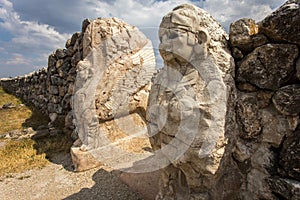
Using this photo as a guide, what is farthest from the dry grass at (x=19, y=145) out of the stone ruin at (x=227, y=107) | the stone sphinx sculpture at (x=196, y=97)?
the stone sphinx sculpture at (x=196, y=97)

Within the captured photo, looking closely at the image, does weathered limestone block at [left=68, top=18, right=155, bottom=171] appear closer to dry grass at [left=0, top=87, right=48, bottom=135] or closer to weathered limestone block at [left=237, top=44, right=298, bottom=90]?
weathered limestone block at [left=237, top=44, right=298, bottom=90]

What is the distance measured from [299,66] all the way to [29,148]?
6.19 metres

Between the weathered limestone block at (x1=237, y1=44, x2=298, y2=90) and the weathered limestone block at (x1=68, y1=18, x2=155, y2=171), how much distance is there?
11.1 feet

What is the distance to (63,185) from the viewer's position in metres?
4.15

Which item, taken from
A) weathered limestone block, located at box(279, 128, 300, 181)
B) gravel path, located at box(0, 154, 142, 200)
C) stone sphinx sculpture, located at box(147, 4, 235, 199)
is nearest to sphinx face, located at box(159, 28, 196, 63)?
stone sphinx sculpture, located at box(147, 4, 235, 199)

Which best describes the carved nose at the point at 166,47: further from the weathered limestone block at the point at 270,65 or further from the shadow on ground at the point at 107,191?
the shadow on ground at the point at 107,191

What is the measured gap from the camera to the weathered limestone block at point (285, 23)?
178 cm

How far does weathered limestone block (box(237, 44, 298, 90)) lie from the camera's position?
1850 millimetres

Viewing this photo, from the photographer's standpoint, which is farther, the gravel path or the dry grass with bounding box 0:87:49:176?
the dry grass with bounding box 0:87:49:176

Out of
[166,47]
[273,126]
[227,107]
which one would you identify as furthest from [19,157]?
[273,126]

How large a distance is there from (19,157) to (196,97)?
5.16 meters

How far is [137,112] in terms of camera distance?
544 centimetres

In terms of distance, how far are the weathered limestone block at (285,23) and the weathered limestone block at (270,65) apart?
0.24ft

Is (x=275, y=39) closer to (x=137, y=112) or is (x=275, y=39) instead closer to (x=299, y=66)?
(x=299, y=66)
